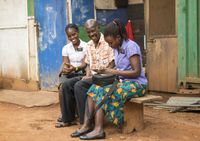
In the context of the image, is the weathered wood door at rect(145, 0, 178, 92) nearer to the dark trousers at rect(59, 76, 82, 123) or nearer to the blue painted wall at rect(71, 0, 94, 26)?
the blue painted wall at rect(71, 0, 94, 26)

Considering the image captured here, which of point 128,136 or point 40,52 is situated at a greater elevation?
point 40,52

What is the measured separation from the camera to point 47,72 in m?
8.08

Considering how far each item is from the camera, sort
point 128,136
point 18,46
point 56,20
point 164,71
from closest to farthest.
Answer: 1. point 128,136
2. point 164,71
3. point 56,20
4. point 18,46

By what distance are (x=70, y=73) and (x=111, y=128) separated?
40.2 inches

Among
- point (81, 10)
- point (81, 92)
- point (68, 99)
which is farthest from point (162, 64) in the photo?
point (81, 92)

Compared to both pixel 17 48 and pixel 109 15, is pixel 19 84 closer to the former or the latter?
pixel 17 48

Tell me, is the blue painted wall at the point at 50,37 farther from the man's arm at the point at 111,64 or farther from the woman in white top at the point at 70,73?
the man's arm at the point at 111,64

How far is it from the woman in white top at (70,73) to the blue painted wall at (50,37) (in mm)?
2063

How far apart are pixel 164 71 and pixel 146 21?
1.01m

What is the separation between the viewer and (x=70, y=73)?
5.56 meters

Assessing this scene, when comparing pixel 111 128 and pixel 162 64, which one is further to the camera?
pixel 162 64

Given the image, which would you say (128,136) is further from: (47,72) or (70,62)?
(47,72)

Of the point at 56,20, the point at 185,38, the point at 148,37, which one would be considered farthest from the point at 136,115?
the point at 56,20

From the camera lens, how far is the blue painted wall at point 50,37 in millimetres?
7699
